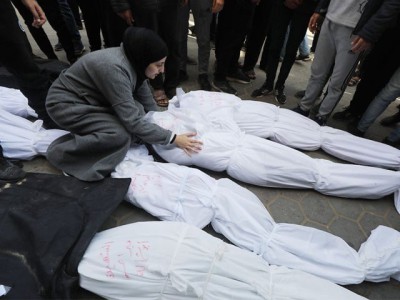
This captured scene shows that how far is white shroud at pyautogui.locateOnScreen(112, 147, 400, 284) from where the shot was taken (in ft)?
5.34

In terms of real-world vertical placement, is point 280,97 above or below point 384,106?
below

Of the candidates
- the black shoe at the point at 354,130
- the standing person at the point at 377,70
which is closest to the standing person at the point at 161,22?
the standing person at the point at 377,70

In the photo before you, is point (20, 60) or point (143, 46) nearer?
point (143, 46)

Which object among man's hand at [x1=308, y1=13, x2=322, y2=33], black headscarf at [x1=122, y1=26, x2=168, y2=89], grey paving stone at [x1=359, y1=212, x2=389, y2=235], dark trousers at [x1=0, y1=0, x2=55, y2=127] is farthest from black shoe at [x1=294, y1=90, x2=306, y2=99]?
dark trousers at [x1=0, y1=0, x2=55, y2=127]

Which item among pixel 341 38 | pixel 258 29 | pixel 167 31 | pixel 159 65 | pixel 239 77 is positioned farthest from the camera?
pixel 239 77

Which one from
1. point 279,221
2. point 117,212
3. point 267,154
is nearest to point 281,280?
point 279,221

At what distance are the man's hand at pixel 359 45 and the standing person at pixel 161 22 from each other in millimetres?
1636

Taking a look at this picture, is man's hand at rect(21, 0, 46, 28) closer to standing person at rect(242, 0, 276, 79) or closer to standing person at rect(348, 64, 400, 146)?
Answer: standing person at rect(242, 0, 276, 79)

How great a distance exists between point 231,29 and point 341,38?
1.25 metres

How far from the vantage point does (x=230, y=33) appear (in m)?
3.25

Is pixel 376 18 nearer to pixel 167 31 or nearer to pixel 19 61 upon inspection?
pixel 167 31

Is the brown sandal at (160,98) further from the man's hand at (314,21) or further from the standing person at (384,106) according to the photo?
the standing person at (384,106)

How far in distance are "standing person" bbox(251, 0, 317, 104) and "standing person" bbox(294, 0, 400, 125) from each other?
0.14m

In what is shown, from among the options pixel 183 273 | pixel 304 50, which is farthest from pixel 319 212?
pixel 304 50
